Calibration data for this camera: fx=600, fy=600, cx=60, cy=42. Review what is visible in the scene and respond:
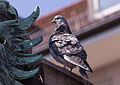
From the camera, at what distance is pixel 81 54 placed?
263 inches

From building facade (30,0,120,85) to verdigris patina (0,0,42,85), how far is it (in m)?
6.28

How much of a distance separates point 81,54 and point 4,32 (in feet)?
6.40

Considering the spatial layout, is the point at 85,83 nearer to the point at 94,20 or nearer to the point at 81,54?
the point at 81,54

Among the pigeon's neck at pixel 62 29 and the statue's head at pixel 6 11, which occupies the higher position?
the statue's head at pixel 6 11

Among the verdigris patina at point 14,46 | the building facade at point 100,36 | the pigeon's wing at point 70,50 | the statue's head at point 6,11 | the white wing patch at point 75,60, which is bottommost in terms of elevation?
the building facade at point 100,36

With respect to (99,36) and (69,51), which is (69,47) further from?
(99,36)

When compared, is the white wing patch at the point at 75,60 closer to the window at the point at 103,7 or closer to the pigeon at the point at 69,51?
the pigeon at the point at 69,51

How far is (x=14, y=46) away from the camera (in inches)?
194

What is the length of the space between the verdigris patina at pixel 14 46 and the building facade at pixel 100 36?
6.28 meters

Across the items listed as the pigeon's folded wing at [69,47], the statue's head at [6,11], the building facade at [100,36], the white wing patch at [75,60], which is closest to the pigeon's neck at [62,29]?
the pigeon's folded wing at [69,47]

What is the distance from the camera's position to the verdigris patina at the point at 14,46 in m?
4.79

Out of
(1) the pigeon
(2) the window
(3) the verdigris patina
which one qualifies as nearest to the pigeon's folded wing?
(1) the pigeon

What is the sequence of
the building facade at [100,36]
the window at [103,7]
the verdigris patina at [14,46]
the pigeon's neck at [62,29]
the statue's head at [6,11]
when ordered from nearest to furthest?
1. the verdigris patina at [14,46]
2. the statue's head at [6,11]
3. the pigeon's neck at [62,29]
4. the building facade at [100,36]
5. the window at [103,7]

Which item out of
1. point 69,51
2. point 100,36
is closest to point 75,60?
point 69,51
